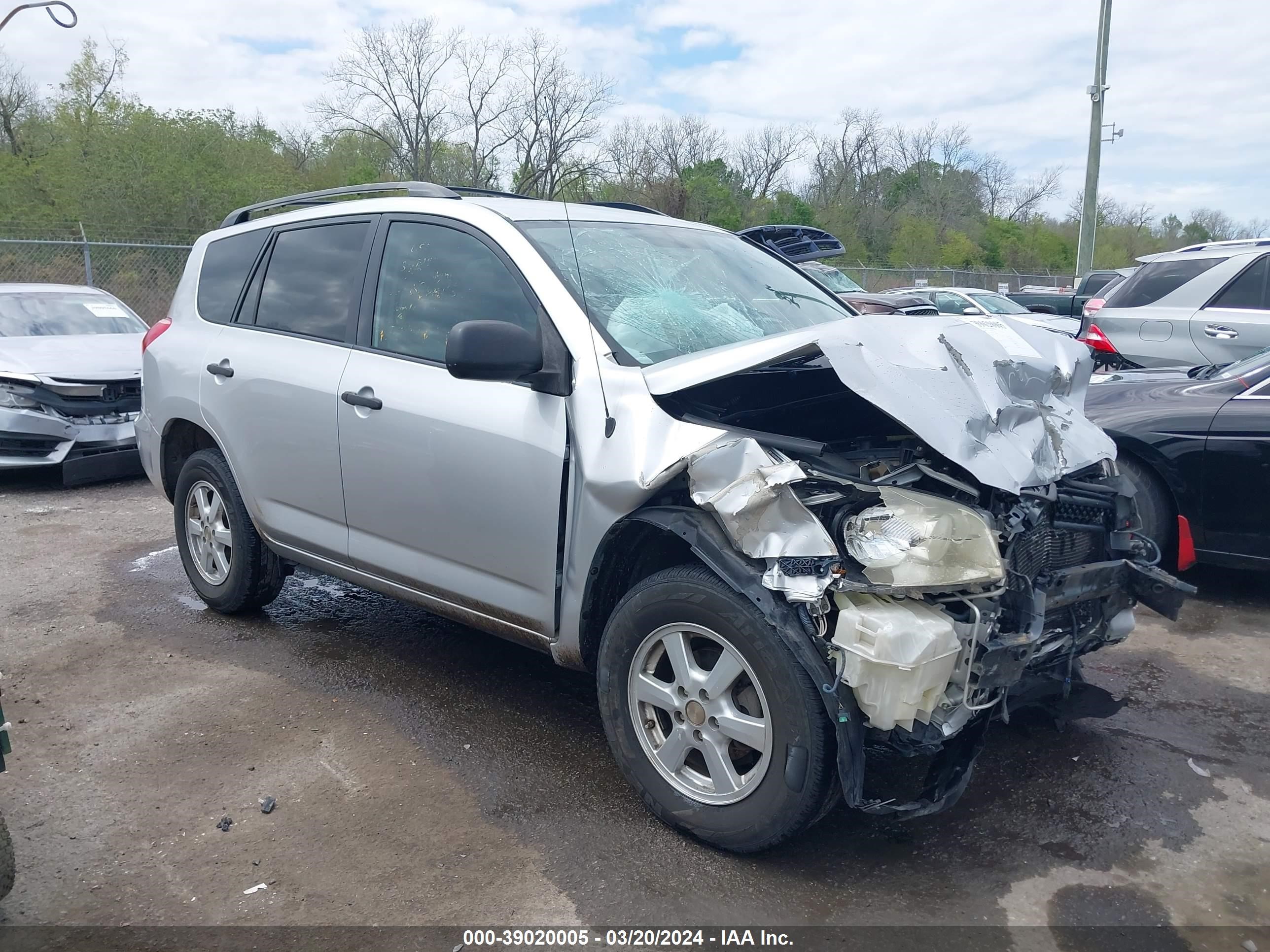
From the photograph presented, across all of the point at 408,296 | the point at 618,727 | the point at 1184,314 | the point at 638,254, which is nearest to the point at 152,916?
the point at 618,727

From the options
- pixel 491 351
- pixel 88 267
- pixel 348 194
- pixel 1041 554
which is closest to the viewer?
pixel 1041 554

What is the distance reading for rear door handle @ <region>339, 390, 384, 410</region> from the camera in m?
3.74

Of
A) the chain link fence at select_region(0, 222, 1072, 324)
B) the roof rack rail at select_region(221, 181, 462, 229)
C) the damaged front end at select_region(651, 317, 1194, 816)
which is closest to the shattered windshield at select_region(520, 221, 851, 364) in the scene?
the damaged front end at select_region(651, 317, 1194, 816)

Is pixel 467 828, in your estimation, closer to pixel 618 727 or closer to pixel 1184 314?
pixel 618 727

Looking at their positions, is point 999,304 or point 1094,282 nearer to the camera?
point 1094,282

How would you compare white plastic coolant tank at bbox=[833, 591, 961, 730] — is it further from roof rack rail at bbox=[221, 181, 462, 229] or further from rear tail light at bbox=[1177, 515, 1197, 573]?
Result: rear tail light at bbox=[1177, 515, 1197, 573]

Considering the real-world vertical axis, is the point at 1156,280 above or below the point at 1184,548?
above

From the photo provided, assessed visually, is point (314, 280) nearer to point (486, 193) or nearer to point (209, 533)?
point (486, 193)

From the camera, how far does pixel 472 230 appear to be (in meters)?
3.68

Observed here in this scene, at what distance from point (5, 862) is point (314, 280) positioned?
101 inches

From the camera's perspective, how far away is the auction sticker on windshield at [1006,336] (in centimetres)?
321

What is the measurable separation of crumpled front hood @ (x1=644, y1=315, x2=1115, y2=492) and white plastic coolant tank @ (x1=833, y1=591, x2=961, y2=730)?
1.43ft

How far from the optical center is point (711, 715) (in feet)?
9.38

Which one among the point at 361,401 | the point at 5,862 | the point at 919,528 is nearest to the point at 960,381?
the point at 919,528
